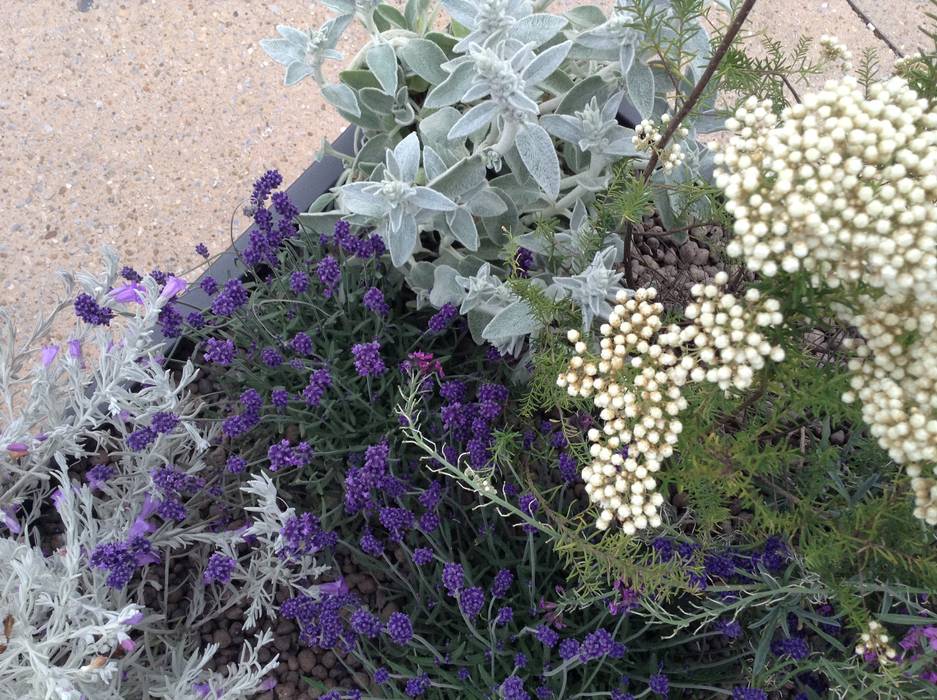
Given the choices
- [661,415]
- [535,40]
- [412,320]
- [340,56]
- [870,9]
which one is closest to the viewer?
[661,415]

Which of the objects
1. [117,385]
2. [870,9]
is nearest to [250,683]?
[117,385]

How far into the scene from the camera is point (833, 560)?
0.96 meters

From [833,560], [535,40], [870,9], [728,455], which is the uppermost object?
[535,40]

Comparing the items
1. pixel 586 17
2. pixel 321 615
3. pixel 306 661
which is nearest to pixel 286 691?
pixel 306 661

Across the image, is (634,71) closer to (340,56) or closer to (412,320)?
(340,56)

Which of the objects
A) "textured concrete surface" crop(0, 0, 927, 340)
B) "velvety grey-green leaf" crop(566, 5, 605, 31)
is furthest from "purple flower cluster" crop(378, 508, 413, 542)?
"textured concrete surface" crop(0, 0, 927, 340)

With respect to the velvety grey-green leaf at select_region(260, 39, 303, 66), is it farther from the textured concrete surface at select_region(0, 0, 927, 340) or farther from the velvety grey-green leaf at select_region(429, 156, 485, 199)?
the textured concrete surface at select_region(0, 0, 927, 340)

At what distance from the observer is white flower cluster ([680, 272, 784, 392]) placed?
0.78m

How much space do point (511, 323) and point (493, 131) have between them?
0.31 metres

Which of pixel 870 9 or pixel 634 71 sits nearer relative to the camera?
pixel 634 71

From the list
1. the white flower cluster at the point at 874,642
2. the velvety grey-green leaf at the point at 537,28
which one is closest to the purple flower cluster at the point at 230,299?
the velvety grey-green leaf at the point at 537,28

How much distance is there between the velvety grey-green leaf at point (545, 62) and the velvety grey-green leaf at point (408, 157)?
0.18 metres

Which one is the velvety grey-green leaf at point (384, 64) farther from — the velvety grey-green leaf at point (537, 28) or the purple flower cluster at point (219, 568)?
the purple flower cluster at point (219, 568)

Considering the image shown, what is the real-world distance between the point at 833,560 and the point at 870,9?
176 cm
